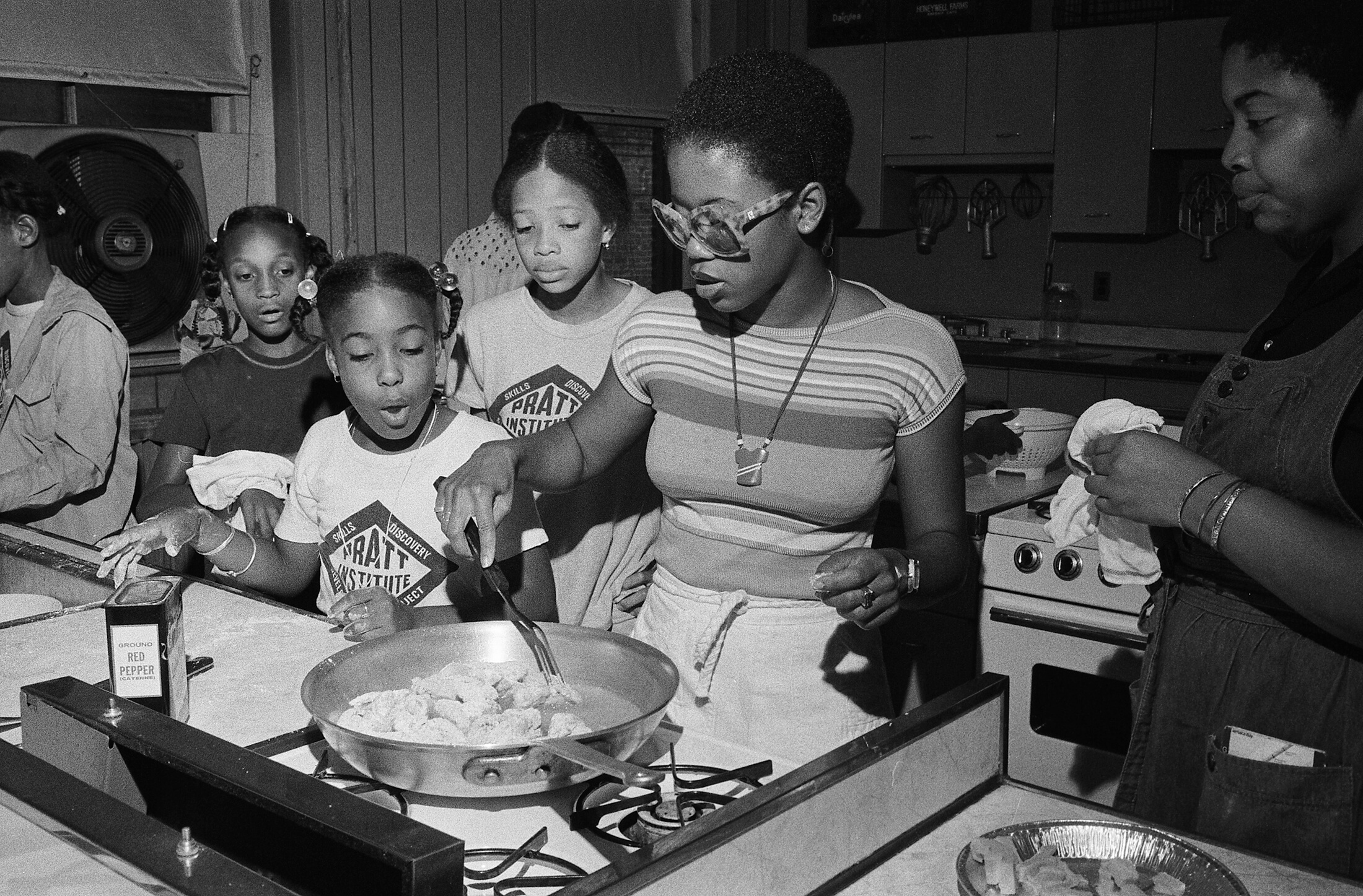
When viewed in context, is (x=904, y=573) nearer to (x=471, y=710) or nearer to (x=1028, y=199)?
(x=471, y=710)

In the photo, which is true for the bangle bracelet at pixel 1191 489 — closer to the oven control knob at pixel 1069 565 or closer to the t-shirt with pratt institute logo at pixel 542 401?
the t-shirt with pratt institute logo at pixel 542 401

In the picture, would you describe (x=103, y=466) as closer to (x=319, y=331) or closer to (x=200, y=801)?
(x=319, y=331)

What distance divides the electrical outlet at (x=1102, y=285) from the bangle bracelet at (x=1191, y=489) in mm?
4930

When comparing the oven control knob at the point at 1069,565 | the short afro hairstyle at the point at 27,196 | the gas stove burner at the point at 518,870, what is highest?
the short afro hairstyle at the point at 27,196

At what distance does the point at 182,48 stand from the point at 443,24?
1.19 metres

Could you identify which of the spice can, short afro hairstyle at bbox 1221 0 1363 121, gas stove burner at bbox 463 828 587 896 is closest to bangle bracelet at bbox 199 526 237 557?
the spice can

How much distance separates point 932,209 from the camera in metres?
6.35

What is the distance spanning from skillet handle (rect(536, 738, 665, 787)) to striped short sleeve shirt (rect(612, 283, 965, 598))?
0.52 metres

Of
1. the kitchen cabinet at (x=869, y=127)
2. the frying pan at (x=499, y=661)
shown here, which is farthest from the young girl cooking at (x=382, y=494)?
the kitchen cabinet at (x=869, y=127)

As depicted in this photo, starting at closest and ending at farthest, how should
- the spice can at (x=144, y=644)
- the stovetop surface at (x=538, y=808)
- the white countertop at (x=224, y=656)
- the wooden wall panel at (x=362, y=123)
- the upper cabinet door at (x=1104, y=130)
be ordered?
the stovetop surface at (x=538, y=808), the spice can at (x=144, y=644), the white countertop at (x=224, y=656), the wooden wall panel at (x=362, y=123), the upper cabinet door at (x=1104, y=130)

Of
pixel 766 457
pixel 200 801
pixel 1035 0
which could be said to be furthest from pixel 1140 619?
pixel 1035 0

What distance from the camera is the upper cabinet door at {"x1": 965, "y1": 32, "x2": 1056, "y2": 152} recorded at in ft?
18.3

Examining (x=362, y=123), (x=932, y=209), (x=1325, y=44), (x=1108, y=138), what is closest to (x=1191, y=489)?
(x=1325, y=44)

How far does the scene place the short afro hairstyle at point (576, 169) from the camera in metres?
2.17
